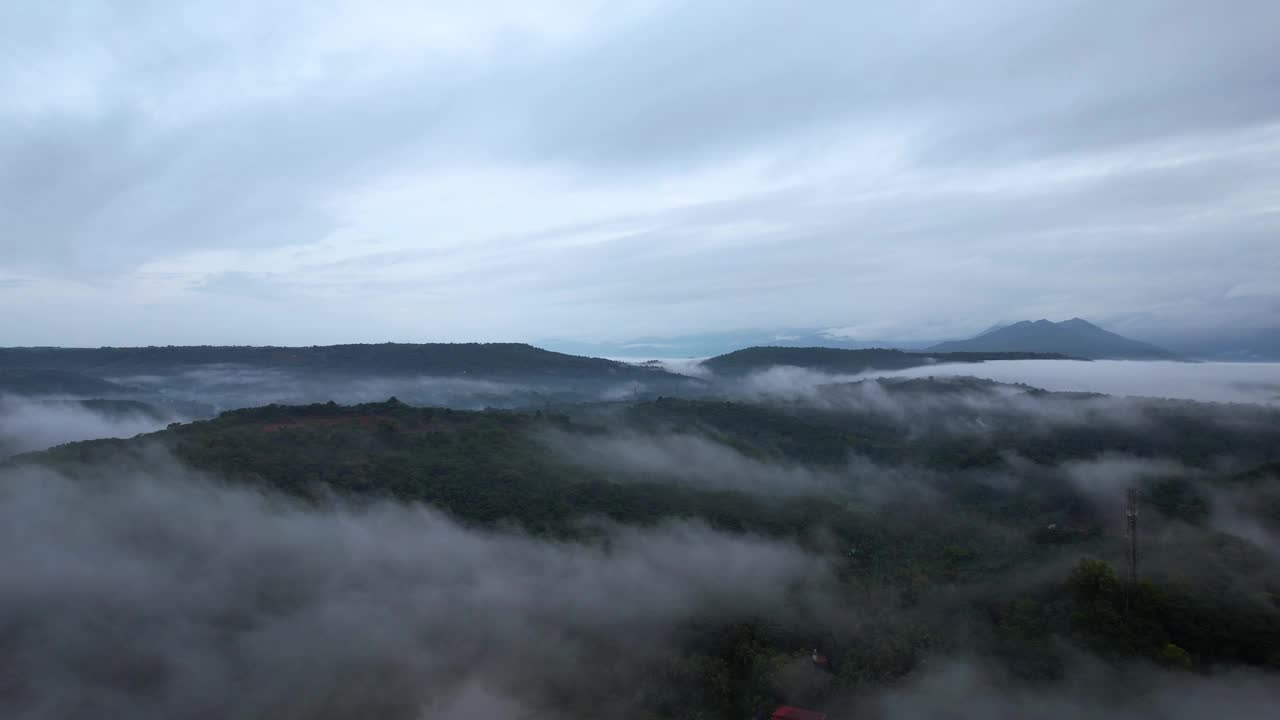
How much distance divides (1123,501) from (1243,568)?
24.4 m

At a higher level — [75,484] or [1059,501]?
[75,484]

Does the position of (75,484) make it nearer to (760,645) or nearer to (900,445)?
(760,645)

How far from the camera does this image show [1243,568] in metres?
38.5

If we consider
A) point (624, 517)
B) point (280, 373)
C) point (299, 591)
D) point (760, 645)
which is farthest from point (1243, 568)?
point (280, 373)

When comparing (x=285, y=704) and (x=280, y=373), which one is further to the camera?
(x=280, y=373)

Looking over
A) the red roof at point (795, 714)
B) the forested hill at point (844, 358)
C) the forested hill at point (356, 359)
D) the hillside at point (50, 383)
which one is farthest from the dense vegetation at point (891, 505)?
the hillside at point (50, 383)

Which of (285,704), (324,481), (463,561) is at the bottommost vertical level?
(285,704)

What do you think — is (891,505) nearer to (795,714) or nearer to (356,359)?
(795,714)

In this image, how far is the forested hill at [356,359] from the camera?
556 ft

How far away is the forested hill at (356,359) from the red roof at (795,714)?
149924 mm

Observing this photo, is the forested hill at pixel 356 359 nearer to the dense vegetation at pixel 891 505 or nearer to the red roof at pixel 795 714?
the dense vegetation at pixel 891 505

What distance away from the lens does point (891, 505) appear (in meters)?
65.4

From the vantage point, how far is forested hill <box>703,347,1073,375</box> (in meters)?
164

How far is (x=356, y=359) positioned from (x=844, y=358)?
126333 mm
